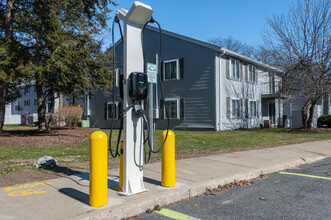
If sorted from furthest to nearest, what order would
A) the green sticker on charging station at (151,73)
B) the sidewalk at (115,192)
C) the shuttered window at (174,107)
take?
the shuttered window at (174,107)
the green sticker on charging station at (151,73)
the sidewalk at (115,192)

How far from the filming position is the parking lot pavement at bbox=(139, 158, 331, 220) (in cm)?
375

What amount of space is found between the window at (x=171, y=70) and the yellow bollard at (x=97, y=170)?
17.6 meters

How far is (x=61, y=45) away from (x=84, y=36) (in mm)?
1759

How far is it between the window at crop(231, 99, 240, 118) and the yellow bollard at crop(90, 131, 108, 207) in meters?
18.2

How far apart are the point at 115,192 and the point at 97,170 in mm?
851

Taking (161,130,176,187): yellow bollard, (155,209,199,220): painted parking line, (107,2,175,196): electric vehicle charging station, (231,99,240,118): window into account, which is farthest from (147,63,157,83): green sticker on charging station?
(231,99,240,118): window

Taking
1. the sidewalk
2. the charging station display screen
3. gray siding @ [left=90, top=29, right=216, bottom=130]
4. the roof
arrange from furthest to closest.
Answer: gray siding @ [left=90, top=29, right=216, bottom=130]
the roof
the charging station display screen
the sidewalk

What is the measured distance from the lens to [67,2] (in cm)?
1273

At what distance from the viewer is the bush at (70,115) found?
23.9 metres

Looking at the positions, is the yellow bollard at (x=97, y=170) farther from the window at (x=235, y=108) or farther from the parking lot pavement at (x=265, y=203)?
the window at (x=235, y=108)

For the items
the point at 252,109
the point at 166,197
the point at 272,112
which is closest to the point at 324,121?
the point at 272,112

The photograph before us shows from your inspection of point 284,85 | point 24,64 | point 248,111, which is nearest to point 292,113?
point 248,111

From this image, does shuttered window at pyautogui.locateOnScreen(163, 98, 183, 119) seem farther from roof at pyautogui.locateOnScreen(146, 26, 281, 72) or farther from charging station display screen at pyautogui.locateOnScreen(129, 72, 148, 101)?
charging station display screen at pyautogui.locateOnScreen(129, 72, 148, 101)

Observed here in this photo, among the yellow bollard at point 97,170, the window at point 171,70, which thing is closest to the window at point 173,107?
the window at point 171,70
